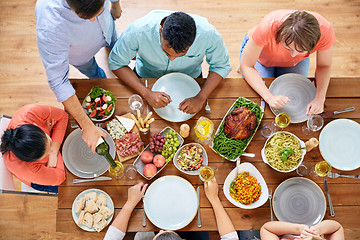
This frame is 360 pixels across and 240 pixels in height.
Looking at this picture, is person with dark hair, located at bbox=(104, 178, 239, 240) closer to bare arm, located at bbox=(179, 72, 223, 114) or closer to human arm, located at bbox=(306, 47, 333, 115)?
bare arm, located at bbox=(179, 72, 223, 114)

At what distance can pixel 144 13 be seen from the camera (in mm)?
3184

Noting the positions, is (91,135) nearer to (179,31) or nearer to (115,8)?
(179,31)

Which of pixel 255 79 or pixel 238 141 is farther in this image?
pixel 255 79

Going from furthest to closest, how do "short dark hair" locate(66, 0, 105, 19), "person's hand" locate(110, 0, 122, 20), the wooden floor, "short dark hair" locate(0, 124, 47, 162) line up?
the wooden floor
"person's hand" locate(110, 0, 122, 20)
"short dark hair" locate(0, 124, 47, 162)
"short dark hair" locate(66, 0, 105, 19)

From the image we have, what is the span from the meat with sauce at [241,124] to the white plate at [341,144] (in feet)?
1.63

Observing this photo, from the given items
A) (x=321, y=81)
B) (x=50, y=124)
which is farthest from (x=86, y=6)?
(x=321, y=81)

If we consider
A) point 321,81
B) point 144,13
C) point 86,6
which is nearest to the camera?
point 86,6

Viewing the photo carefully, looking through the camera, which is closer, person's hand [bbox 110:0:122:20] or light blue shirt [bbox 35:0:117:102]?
light blue shirt [bbox 35:0:117:102]

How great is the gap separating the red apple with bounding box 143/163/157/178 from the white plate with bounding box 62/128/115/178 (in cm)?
24

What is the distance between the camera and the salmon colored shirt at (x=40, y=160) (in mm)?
1763

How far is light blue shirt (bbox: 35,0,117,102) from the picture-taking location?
61.2 inches

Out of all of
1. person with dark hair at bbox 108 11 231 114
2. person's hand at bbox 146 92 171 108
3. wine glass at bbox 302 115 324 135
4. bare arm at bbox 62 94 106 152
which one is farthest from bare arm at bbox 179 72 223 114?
wine glass at bbox 302 115 324 135

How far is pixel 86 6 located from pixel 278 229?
1680 millimetres

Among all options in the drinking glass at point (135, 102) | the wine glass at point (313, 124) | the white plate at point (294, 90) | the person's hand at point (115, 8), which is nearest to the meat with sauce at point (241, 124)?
the white plate at point (294, 90)
